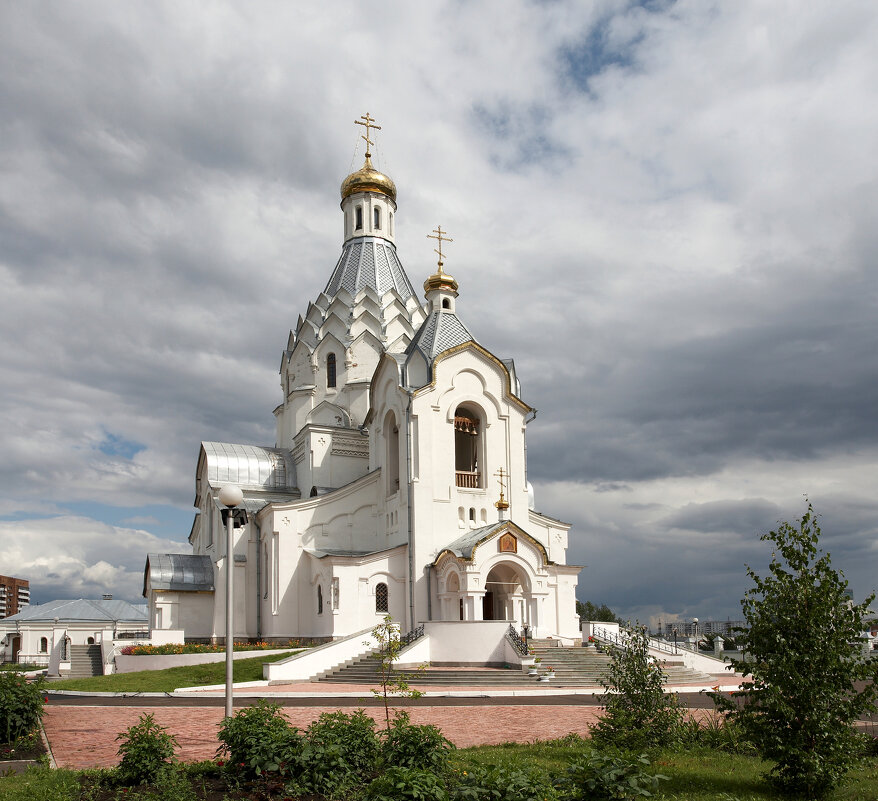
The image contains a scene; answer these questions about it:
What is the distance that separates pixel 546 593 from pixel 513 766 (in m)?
20.6

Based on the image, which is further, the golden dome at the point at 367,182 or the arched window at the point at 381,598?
the golden dome at the point at 367,182

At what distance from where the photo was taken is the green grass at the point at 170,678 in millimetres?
22422

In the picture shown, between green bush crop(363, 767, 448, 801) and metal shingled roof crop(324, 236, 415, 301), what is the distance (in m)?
33.4

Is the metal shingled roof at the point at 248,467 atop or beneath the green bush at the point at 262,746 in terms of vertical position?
atop

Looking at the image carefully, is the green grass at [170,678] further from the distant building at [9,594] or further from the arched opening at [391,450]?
the distant building at [9,594]

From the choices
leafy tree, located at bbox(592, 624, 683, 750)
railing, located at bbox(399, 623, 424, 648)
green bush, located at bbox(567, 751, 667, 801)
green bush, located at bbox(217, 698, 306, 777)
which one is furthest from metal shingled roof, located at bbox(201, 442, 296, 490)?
green bush, located at bbox(567, 751, 667, 801)

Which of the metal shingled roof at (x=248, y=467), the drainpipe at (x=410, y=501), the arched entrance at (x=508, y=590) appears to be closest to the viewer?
the arched entrance at (x=508, y=590)

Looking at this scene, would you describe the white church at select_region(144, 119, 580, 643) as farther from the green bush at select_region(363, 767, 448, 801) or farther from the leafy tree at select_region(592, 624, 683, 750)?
the green bush at select_region(363, 767, 448, 801)

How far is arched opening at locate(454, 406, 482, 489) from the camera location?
3130 cm

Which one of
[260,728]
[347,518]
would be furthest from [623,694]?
[347,518]

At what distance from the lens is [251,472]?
38031 millimetres

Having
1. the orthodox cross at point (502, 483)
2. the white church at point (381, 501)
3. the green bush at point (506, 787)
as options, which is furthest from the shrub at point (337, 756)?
the orthodox cross at point (502, 483)

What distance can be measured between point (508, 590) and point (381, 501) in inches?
257

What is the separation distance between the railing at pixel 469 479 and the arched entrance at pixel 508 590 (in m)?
3.52
